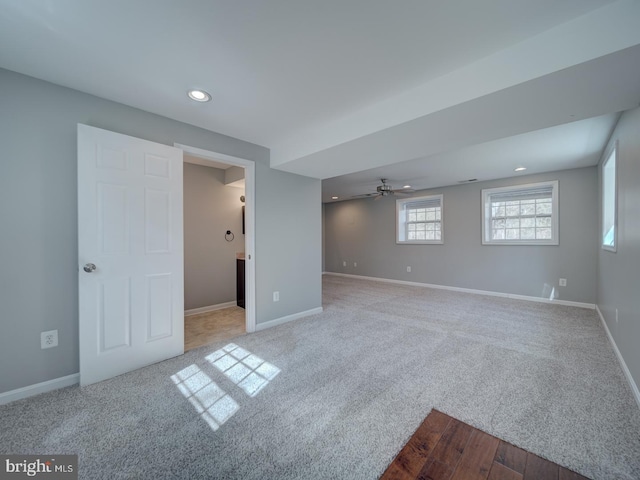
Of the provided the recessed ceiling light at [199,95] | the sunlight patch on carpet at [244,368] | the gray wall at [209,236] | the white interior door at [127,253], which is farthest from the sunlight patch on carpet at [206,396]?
the recessed ceiling light at [199,95]

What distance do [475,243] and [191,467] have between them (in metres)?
5.88

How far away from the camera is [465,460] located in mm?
1380

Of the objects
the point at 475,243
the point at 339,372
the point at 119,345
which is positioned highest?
the point at 475,243

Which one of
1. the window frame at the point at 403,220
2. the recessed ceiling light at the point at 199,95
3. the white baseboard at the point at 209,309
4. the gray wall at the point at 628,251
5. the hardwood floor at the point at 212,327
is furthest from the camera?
the window frame at the point at 403,220

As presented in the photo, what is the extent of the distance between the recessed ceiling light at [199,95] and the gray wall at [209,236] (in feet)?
6.86

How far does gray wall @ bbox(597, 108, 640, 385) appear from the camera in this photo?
200cm

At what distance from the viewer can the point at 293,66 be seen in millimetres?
1844

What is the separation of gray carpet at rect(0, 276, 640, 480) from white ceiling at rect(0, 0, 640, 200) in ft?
6.96

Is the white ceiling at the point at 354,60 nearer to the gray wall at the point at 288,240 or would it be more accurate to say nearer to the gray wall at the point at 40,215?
the gray wall at the point at 40,215

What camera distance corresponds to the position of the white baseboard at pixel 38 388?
1.86m

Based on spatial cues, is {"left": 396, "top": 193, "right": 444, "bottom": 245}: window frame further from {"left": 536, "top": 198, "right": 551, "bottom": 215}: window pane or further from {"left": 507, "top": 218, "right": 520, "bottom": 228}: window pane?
{"left": 536, "top": 198, "right": 551, "bottom": 215}: window pane

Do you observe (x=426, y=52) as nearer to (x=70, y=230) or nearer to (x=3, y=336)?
(x=70, y=230)

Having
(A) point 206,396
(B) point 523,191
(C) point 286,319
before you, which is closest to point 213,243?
(C) point 286,319

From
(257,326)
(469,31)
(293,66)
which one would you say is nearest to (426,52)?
(469,31)
